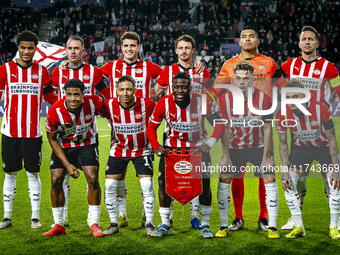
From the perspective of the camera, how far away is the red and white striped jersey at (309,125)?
159 inches

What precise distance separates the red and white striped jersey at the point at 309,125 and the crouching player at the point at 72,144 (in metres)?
2.05

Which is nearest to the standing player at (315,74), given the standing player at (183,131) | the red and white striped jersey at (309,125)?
the red and white striped jersey at (309,125)

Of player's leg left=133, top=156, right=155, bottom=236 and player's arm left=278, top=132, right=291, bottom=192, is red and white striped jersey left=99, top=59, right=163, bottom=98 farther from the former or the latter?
player's arm left=278, top=132, right=291, bottom=192

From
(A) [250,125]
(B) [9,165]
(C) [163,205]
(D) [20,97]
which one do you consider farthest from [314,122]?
(B) [9,165]

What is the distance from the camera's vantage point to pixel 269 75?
4707 mm

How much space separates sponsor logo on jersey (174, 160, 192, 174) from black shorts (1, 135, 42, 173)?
166 cm

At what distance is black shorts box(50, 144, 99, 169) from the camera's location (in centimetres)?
Result: 414

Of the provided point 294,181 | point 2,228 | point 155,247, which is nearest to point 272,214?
point 294,181

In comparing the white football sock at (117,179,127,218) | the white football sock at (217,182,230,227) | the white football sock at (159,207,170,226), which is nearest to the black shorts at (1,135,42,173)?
the white football sock at (117,179,127,218)

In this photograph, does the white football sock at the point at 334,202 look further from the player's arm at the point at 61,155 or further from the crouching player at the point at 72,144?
the player's arm at the point at 61,155

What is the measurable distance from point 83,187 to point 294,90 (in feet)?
13.1

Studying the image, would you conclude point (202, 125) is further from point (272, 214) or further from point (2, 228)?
point (2, 228)

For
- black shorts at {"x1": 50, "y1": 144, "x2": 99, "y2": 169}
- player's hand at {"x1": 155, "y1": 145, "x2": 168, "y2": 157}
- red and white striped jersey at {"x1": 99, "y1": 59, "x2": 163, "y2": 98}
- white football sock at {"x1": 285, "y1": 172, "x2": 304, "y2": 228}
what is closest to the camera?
player's hand at {"x1": 155, "y1": 145, "x2": 168, "y2": 157}

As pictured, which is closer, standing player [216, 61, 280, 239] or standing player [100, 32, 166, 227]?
standing player [216, 61, 280, 239]
